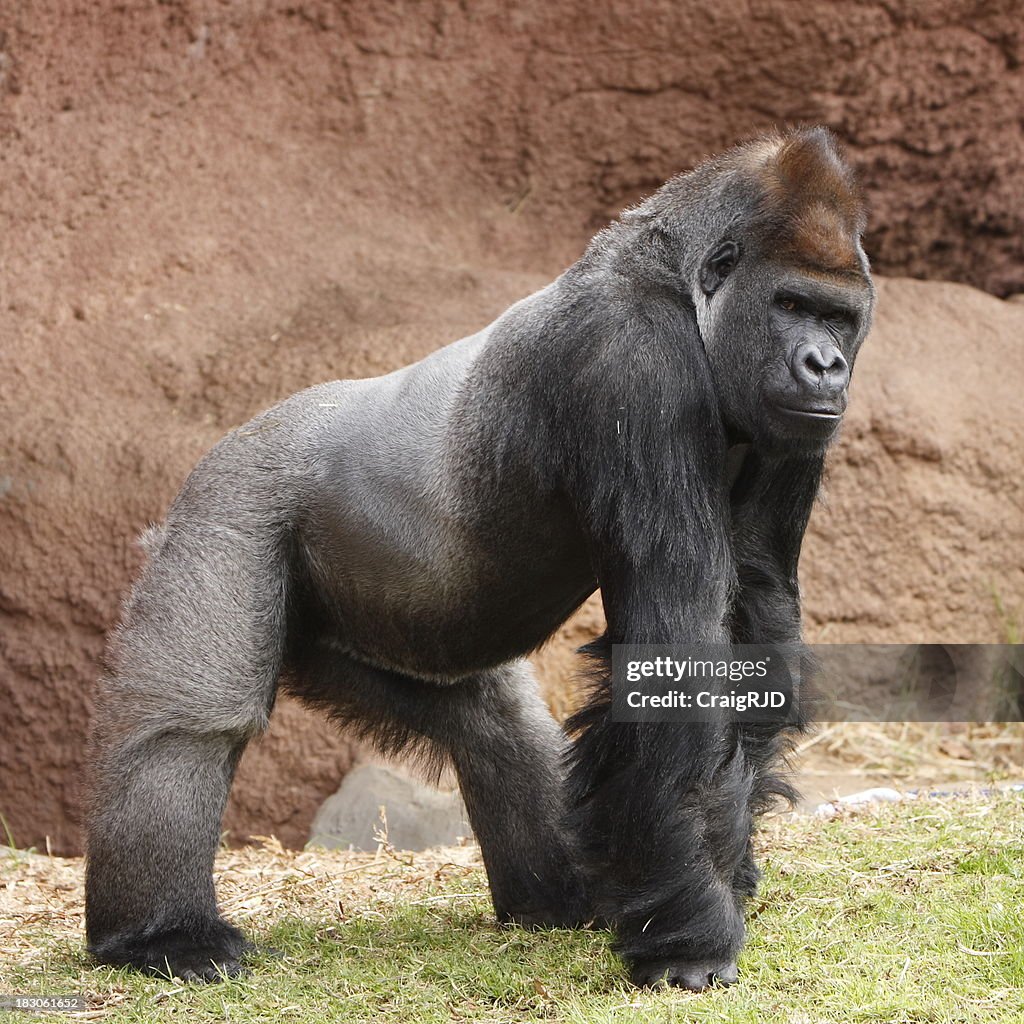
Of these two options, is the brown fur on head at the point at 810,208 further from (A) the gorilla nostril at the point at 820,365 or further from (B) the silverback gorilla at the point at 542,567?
(A) the gorilla nostril at the point at 820,365

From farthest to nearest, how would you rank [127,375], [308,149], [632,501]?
[308,149] < [127,375] < [632,501]

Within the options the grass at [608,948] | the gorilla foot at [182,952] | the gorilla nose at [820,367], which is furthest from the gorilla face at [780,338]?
the gorilla foot at [182,952]

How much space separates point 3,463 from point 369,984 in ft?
12.3

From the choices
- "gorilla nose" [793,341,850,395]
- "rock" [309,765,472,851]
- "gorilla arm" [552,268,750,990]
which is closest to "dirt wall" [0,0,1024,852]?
"rock" [309,765,472,851]

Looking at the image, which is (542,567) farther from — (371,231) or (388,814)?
(371,231)

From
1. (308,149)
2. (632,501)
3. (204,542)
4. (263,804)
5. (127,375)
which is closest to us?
(632,501)

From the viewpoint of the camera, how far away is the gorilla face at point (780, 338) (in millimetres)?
3557

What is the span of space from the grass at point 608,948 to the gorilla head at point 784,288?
1247 millimetres

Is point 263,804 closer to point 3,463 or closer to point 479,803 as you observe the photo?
point 3,463

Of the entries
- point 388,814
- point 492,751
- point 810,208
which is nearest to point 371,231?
point 388,814

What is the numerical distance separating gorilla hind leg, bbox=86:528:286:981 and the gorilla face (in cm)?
137

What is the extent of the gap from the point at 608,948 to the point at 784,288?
170 cm

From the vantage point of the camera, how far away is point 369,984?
3750 millimetres

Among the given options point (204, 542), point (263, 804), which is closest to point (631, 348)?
point (204, 542)
